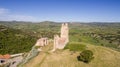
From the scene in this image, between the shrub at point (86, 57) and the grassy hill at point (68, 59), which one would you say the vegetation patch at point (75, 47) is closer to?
the grassy hill at point (68, 59)

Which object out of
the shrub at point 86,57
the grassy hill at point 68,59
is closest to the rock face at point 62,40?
the grassy hill at point 68,59


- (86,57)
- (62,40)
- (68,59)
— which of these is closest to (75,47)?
(62,40)

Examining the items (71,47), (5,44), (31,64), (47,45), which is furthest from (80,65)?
(5,44)

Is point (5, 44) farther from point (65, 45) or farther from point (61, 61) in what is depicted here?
point (61, 61)

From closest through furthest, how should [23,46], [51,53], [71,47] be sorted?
[51,53]
[71,47]
[23,46]

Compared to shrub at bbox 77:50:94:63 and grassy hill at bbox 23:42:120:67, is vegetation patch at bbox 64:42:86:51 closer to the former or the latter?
grassy hill at bbox 23:42:120:67

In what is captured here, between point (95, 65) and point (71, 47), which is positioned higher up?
point (71, 47)

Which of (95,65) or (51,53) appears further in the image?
(51,53)

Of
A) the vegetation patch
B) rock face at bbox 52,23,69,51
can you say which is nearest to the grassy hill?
the vegetation patch

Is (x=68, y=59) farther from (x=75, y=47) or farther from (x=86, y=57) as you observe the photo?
(x=75, y=47)
